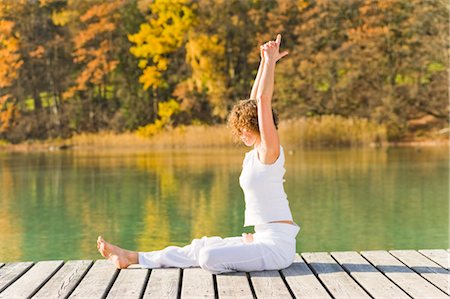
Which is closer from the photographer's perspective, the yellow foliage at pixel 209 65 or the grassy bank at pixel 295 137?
the grassy bank at pixel 295 137

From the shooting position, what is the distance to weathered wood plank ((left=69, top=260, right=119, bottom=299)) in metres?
3.19

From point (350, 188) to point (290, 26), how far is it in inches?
590

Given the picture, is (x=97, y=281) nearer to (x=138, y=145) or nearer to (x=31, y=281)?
(x=31, y=281)

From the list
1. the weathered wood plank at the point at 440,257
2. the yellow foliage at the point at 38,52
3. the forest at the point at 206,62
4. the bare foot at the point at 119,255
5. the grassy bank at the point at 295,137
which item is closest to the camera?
the bare foot at the point at 119,255

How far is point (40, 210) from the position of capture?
899 cm

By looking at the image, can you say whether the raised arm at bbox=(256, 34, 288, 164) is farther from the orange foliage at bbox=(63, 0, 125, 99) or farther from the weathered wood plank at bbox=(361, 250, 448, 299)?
the orange foliage at bbox=(63, 0, 125, 99)

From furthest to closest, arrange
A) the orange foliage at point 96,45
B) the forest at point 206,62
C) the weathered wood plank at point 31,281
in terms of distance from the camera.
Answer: the orange foliage at point 96,45 < the forest at point 206,62 < the weathered wood plank at point 31,281

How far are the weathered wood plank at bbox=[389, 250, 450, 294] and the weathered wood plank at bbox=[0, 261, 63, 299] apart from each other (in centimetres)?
168

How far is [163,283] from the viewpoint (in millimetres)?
3332

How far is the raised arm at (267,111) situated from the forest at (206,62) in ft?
60.1

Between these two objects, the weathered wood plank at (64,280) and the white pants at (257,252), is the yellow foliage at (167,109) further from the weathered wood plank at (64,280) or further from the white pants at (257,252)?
the white pants at (257,252)

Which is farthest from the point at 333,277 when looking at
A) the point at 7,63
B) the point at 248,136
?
the point at 7,63

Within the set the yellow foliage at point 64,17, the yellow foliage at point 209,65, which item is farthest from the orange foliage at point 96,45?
the yellow foliage at point 209,65

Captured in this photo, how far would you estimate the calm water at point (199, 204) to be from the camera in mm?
6844
